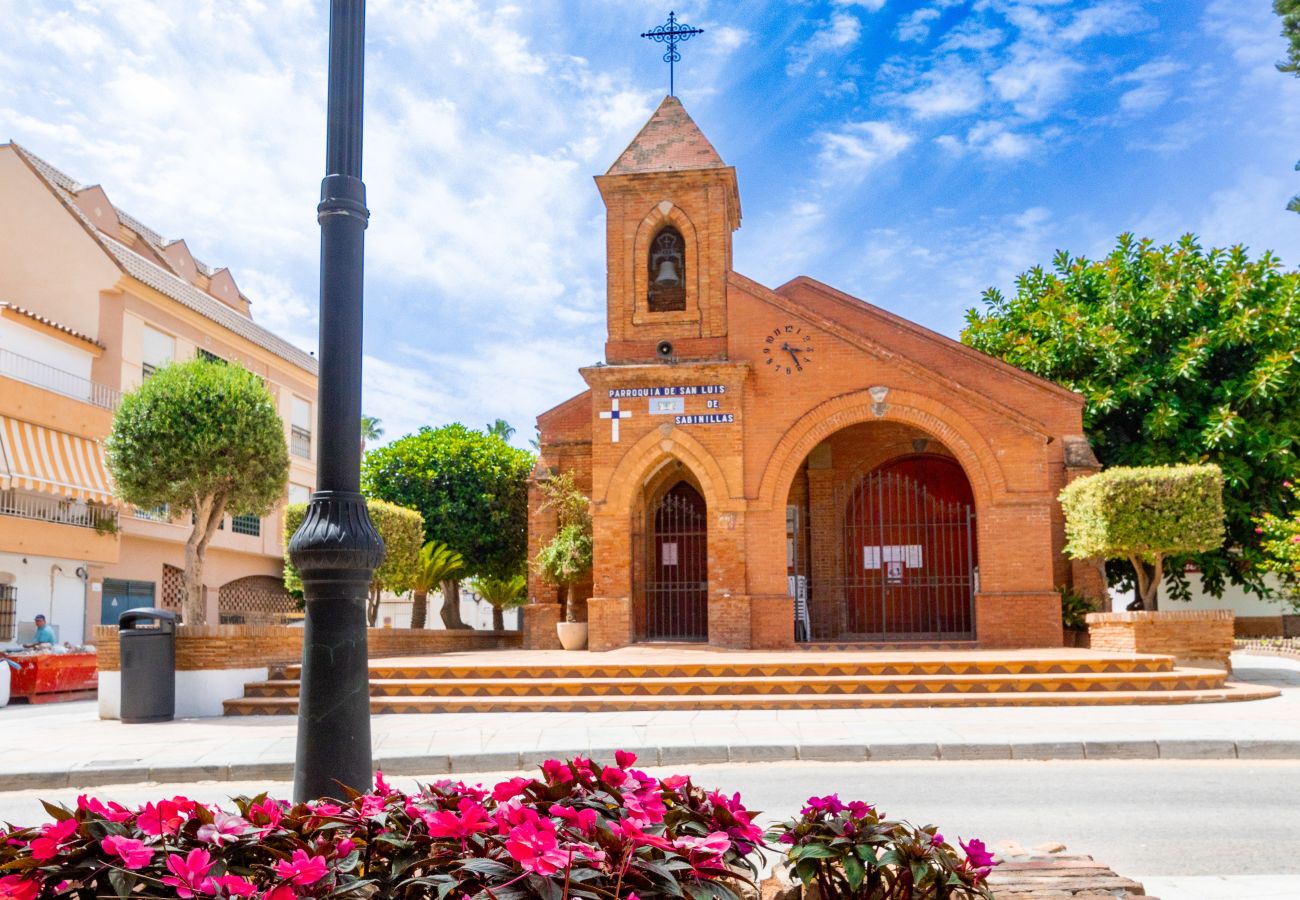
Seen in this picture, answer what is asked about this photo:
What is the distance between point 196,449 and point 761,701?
8095 mm

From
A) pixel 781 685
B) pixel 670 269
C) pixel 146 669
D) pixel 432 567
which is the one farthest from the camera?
pixel 432 567

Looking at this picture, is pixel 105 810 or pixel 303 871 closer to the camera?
pixel 303 871

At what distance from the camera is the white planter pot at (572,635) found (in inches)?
824

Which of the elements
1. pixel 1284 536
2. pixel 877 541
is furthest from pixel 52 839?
pixel 1284 536

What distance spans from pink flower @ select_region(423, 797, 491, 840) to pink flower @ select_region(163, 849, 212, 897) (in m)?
0.49

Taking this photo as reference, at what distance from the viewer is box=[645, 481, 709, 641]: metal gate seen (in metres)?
22.5

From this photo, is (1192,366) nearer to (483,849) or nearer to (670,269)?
(670,269)

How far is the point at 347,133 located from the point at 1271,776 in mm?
8778

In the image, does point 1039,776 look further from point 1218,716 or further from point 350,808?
point 350,808

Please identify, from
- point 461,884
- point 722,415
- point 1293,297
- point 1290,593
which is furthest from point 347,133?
point 1290,593

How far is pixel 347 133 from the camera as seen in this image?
461 centimetres

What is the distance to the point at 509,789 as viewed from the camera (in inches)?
122

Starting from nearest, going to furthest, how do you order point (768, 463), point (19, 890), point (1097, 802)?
point (19, 890) < point (1097, 802) < point (768, 463)

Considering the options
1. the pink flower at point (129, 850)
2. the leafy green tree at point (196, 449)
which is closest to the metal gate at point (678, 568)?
the leafy green tree at point (196, 449)
